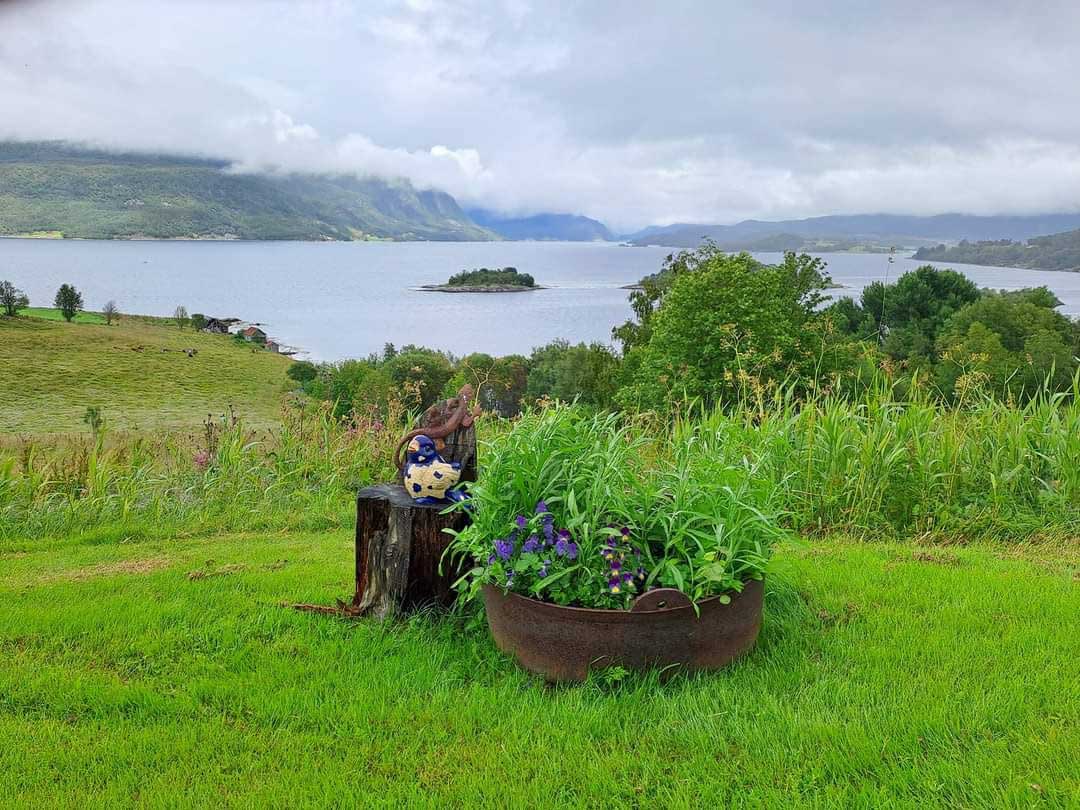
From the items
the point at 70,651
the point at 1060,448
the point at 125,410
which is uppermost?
the point at 1060,448

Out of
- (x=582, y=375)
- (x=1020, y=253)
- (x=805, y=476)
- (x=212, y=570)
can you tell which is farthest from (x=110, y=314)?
(x=1020, y=253)

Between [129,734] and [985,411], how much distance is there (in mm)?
6158

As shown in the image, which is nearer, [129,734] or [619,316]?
[129,734]

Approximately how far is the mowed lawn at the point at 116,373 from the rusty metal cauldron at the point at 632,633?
29.5 meters

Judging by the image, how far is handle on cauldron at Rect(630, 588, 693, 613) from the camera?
2742mm

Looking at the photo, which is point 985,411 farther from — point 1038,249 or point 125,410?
point 1038,249

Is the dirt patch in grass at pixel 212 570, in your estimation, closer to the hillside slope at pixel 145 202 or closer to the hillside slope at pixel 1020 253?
the hillside slope at pixel 1020 253

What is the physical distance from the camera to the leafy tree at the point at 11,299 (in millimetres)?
40750

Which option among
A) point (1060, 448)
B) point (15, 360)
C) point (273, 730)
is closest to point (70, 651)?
point (273, 730)

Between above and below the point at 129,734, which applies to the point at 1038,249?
above

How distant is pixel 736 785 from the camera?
220 cm

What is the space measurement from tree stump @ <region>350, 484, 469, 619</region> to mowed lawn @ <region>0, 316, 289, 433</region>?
28.6 metres

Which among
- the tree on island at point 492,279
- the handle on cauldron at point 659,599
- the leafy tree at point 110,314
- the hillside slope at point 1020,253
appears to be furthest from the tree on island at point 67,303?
the hillside slope at point 1020,253

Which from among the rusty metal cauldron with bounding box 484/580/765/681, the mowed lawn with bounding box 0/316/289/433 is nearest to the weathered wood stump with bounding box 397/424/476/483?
the rusty metal cauldron with bounding box 484/580/765/681
